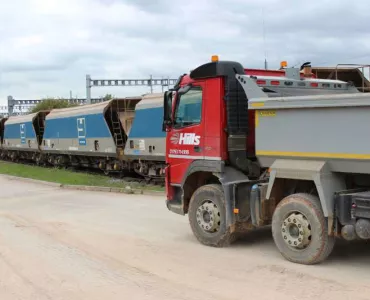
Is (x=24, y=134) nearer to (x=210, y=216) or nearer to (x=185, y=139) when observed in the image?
(x=185, y=139)

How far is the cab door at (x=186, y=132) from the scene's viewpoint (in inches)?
326

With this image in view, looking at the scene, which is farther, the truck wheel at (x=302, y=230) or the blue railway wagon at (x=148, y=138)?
the blue railway wagon at (x=148, y=138)

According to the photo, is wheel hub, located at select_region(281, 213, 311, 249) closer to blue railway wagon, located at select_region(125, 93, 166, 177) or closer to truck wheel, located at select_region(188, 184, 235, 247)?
truck wheel, located at select_region(188, 184, 235, 247)

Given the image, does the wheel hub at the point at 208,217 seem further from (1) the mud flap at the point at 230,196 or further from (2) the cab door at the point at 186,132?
(2) the cab door at the point at 186,132

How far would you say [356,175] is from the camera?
6527 millimetres

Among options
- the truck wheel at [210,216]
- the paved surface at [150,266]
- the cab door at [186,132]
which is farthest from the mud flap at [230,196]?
the cab door at [186,132]

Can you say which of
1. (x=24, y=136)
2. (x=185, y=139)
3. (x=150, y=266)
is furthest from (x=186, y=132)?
(x=24, y=136)

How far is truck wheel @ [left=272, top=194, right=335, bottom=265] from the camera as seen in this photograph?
6.49m

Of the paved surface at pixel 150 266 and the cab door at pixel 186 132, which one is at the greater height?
the cab door at pixel 186 132

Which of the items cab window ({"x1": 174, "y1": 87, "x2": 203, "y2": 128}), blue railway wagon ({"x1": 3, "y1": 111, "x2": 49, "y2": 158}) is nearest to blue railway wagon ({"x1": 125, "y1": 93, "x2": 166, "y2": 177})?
cab window ({"x1": 174, "y1": 87, "x2": 203, "y2": 128})

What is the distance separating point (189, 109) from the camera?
335 inches

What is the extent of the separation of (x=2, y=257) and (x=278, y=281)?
14.2 ft

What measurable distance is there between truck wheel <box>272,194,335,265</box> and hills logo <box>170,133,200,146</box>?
1.99 meters

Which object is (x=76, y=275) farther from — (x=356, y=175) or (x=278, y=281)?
(x=356, y=175)
